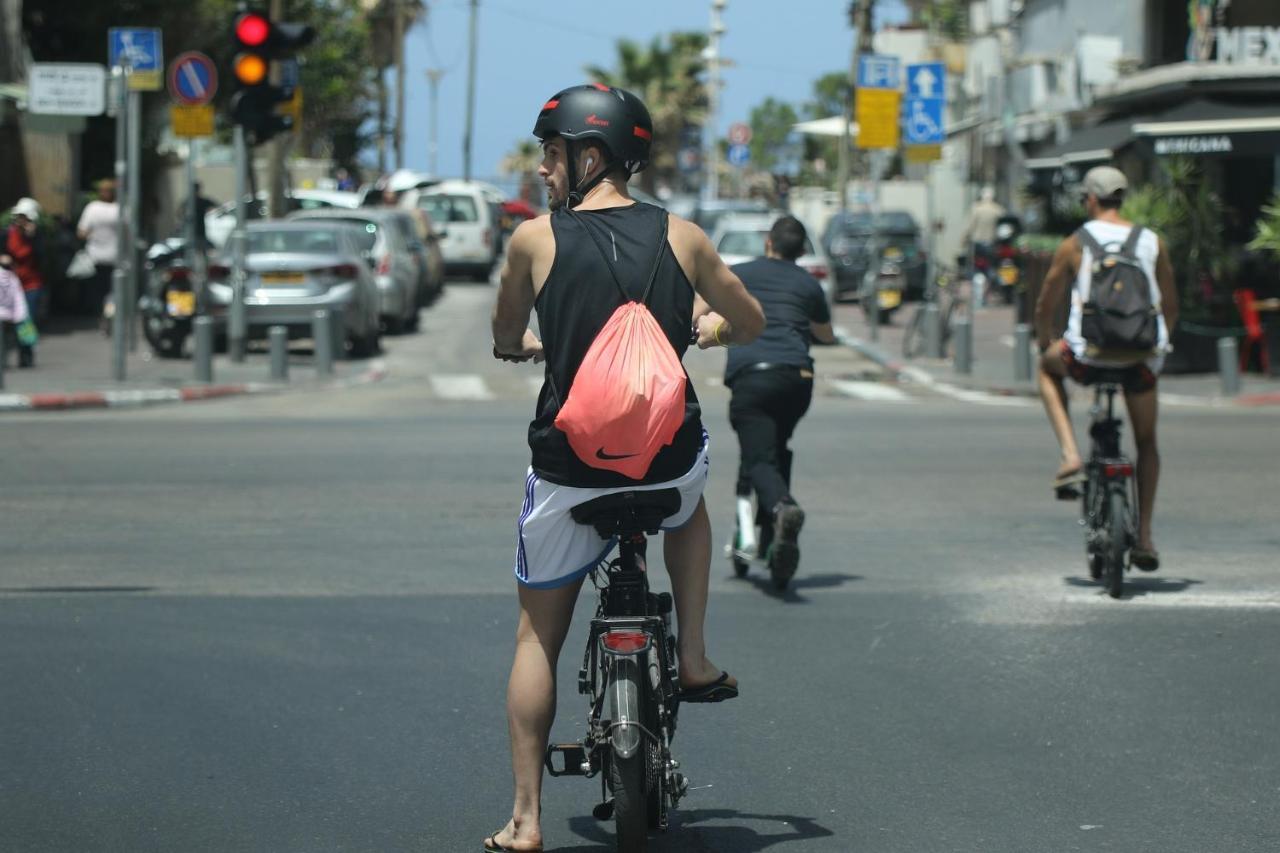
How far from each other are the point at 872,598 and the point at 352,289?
51.2 ft

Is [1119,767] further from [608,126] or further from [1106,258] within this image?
[1106,258]

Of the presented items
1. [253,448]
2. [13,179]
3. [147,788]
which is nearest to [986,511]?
[253,448]

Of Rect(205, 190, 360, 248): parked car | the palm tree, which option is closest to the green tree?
the palm tree

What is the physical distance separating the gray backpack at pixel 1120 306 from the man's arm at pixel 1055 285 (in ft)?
0.51

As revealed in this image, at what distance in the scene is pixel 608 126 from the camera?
472 centimetres

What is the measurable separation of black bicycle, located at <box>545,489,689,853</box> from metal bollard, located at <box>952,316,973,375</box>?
1774cm

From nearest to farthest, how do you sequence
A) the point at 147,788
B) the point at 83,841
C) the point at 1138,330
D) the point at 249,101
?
1. the point at 83,841
2. the point at 147,788
3. the point at 1138,330
4. the point at 249,101

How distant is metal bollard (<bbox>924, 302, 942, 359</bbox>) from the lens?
24062 mm

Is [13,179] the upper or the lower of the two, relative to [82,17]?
lower

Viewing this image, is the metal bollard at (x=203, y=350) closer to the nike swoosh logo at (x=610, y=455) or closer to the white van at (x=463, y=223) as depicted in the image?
the nike swoosh logo at (x=610, y=455)

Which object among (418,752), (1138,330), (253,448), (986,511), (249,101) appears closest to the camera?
(418,752)

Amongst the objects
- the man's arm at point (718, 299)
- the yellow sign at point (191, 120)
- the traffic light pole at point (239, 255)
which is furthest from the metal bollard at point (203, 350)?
the man's arm at point (718, 299)

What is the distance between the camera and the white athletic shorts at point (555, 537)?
15.5ft

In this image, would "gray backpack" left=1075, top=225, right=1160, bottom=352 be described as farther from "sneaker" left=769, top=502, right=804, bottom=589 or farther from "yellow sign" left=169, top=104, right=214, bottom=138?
"yellow sign" left=169, top=104, right=214, bottom=138
